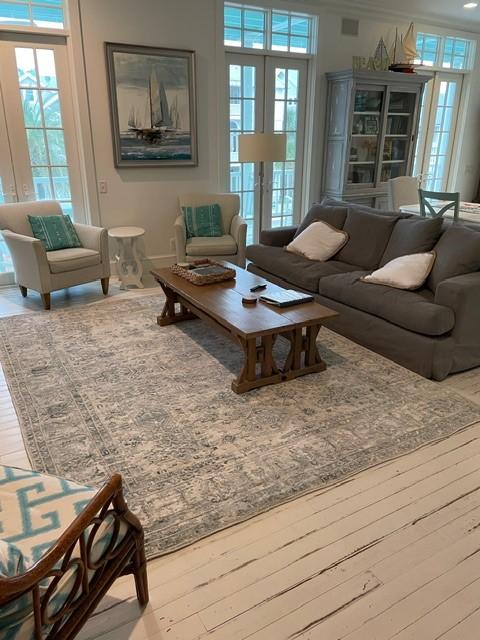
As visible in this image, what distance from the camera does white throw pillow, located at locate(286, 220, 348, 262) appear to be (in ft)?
13.2

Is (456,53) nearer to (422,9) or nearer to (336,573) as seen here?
(422,9)

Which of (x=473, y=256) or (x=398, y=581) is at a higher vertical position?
(x=473, y=256)

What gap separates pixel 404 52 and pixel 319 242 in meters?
3.32

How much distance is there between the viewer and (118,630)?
1.44 m

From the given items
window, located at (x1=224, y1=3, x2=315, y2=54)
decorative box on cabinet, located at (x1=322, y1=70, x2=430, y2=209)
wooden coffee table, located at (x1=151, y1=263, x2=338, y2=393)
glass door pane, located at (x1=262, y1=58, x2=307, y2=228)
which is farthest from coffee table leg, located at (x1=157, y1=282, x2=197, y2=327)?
window, located at (x1=224, y1=3, x2=315, y2=54)

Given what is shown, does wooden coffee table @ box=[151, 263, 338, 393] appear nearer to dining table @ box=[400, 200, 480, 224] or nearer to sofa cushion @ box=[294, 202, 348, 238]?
sofa cushion @ box=[294, 202, 348, 238]

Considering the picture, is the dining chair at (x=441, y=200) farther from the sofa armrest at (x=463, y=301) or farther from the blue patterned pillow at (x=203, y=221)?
the blue patterned pillow at (x=203, y=221)

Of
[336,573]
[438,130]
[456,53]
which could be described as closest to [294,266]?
[336,573]

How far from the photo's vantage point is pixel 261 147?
4449 millimetres

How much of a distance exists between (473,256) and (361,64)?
150 inches

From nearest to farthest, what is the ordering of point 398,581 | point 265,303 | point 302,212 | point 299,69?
1. point 398,581
2. point 265,303
3. point 299,69
4. point 302,212

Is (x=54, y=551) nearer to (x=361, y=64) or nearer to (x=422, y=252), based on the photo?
(x=422, y=252)

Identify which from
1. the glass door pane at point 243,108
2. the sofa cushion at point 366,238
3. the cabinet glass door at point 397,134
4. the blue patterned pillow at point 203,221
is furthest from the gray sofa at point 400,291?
the cabinet glass door at point 397,134

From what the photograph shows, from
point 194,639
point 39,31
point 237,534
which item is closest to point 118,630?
point 194,639
